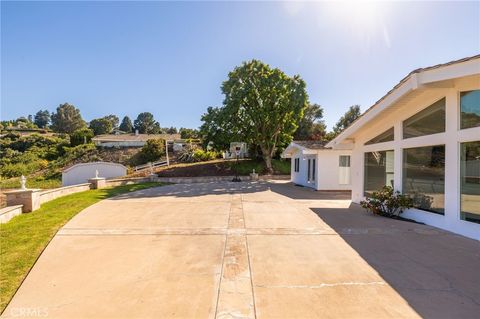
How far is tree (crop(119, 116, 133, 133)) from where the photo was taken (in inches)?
3286

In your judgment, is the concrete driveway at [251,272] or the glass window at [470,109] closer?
the concrete driveway at [251,272]

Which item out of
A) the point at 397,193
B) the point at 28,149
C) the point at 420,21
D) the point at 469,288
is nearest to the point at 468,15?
the point at 420,21

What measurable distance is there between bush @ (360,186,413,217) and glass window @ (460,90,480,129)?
2.73 metres

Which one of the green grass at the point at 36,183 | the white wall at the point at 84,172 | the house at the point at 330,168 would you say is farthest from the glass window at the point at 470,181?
the green grass at the point at 36,183

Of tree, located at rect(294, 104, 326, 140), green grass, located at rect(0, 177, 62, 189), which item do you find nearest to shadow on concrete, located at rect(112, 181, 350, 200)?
green grass, located at rect(0, 177, 62, 189)

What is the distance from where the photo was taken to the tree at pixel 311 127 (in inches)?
1422

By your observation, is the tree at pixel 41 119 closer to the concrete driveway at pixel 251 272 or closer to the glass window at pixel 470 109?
the concrete driveway at pixel 251 272

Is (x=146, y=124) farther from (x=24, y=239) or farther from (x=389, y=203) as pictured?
(x=389, y=203)

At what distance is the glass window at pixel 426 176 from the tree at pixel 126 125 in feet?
280

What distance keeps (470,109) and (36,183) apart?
3139 cm

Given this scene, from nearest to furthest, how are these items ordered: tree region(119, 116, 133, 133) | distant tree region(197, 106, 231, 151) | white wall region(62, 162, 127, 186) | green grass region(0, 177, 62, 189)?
white wall region(62, 162, 127, 186), green grass region(0, 177, 62, 189), distant tree region(197, 106, 231, 151), tree region(119, 116, 133, 133)

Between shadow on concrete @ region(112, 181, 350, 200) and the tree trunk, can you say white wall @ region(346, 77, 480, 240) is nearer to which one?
shadow on concrete @ region(112, 181, 350, 200)

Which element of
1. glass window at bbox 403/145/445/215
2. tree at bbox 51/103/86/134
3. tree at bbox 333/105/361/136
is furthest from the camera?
tree at bbox 51/103/86/134

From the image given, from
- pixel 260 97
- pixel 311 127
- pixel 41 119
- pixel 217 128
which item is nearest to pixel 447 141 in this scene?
pixel 260 97
